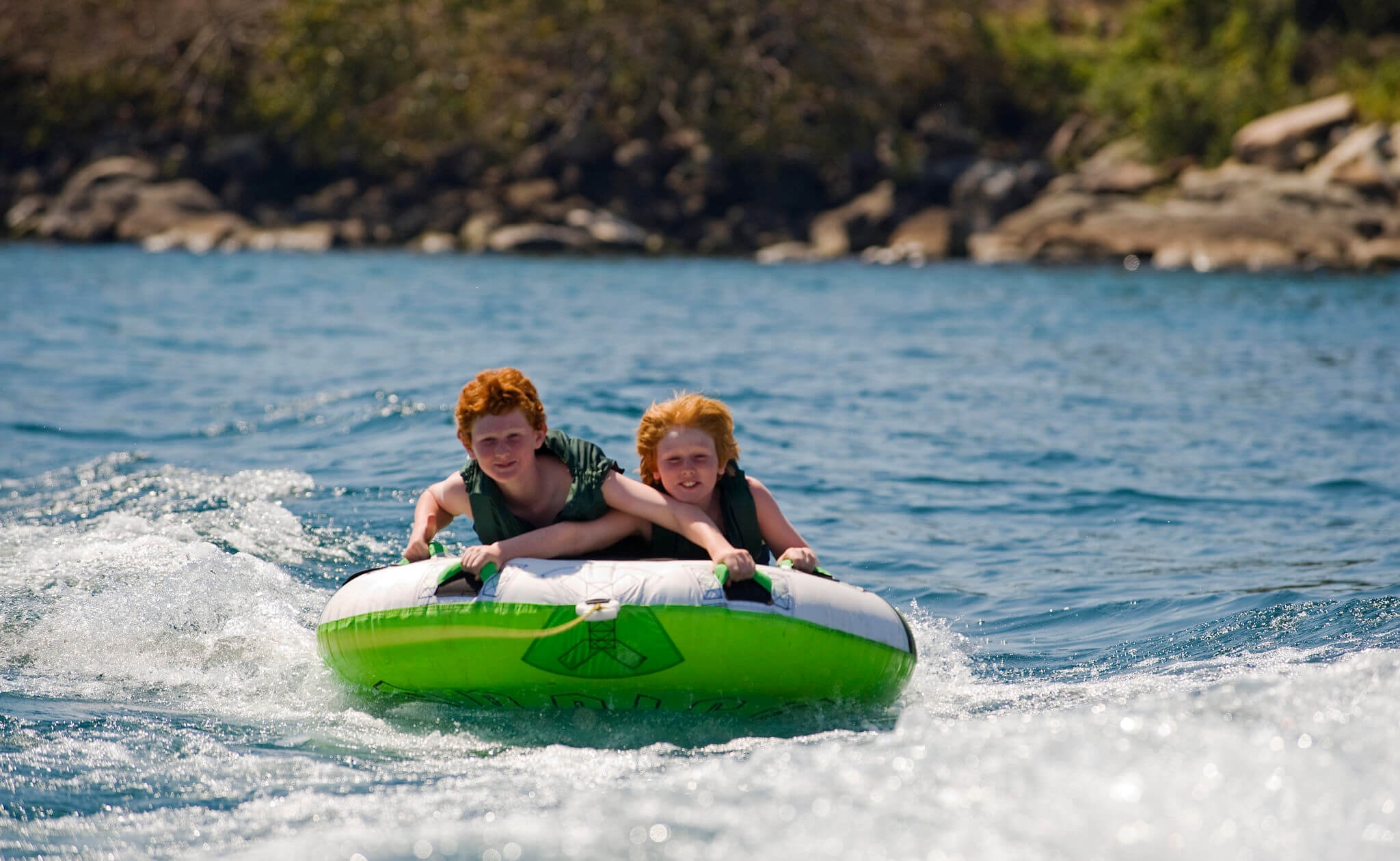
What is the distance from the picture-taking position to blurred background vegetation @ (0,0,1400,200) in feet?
119

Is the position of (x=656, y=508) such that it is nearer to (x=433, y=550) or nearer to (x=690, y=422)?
(x=690, y=422)

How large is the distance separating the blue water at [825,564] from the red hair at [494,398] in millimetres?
981

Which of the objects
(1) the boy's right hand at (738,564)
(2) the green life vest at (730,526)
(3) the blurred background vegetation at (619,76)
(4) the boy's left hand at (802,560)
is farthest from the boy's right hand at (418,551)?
(3) the blurred background vegetation at (619,76)

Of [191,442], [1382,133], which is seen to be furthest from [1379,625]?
[1382,133]

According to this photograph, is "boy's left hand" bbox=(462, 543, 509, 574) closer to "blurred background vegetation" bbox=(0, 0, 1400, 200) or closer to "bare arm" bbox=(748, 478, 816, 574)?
"bare arm" bbox=(748, 478, 816, 574)

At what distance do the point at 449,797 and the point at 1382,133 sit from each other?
99.8 feet

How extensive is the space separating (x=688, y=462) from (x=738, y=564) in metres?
0.48

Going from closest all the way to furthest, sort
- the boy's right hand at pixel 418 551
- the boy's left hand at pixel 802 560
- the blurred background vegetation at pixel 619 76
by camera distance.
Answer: the boy's left hand at pixel 802 560, the boy's right hand at pixel 418 551, the blurred background vegetation at pixel 619 76

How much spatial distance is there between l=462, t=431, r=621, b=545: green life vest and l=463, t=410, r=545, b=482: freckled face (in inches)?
4.1

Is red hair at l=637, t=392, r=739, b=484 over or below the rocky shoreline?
below

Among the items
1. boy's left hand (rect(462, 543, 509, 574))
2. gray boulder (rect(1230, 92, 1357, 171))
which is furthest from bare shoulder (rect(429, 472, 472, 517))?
gray boulder (rect(1230, 92, 1357, 171))

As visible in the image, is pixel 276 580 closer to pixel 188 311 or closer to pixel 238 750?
pixel 238 750

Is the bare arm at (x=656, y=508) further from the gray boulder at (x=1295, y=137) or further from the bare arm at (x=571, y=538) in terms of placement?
the gray boulder at (x=1295, y=137)

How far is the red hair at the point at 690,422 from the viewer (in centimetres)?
Result: 455
